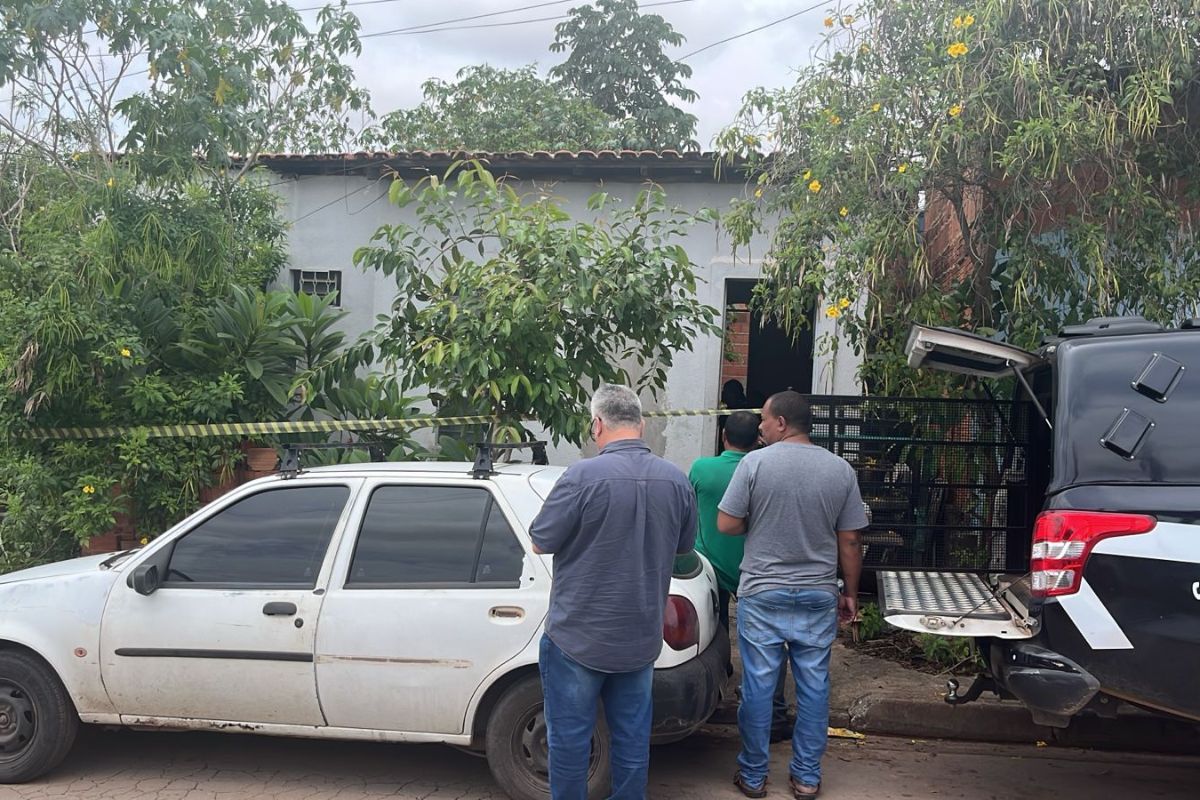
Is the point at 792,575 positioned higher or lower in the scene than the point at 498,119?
lower

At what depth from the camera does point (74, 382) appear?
6840 millimetres

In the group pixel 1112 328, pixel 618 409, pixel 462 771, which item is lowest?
pixel 462 771

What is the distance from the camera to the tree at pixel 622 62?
28484 mm

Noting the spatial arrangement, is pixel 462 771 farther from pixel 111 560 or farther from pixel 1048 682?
pixel 1048 682

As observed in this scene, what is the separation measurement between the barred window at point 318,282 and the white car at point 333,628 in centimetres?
620

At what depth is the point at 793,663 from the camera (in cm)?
469

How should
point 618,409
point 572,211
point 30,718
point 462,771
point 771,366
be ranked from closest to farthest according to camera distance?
point 618,409
point 30,718
point 462,771
point 572,211
point 771,366

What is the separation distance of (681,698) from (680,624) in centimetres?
30

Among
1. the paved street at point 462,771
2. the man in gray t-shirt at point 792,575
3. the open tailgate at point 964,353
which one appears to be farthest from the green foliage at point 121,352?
the open tailgate at point 964,353

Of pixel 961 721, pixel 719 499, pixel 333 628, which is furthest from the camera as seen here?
pixel 961 721

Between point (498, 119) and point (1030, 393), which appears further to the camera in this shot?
point (498, 119)

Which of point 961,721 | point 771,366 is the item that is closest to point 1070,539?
point 961,721

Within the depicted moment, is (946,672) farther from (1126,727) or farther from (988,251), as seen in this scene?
(988,251)

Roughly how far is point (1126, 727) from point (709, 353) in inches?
215
